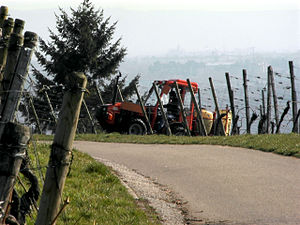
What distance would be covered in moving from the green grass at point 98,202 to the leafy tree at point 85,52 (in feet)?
93.6

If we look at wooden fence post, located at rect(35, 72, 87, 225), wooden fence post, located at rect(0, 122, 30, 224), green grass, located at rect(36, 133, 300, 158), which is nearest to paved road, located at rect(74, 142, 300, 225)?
green grass, located at rect(36, 133, 300, 158)

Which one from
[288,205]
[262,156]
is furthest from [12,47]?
[262,156]

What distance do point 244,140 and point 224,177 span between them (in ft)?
18.8

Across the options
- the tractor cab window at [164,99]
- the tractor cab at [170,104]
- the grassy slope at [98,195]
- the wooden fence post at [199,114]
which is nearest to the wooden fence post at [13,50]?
the grassy slope at [98,195]

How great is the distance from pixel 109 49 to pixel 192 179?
3190 cm

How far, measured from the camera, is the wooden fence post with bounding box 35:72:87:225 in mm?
4203

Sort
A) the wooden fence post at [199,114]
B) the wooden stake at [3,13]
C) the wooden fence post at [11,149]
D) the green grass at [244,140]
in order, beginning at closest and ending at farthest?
the wooden fence post at [11,149]
the wooden stake at [3,13]
the green grass at [244,140]
the wooden fence post at [199,114]

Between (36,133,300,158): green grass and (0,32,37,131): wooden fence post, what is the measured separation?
10719 mm

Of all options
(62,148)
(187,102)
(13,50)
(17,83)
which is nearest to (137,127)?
(187,102)

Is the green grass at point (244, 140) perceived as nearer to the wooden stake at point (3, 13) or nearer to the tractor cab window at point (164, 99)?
the tractor cab window at point (164, 99)

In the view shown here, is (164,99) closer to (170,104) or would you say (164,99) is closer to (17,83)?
(170,104)

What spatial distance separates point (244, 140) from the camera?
17766 millimetres

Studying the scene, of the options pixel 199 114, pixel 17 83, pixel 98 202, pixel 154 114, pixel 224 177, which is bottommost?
pixel 98 202

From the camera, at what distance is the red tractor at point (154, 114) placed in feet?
80.4
